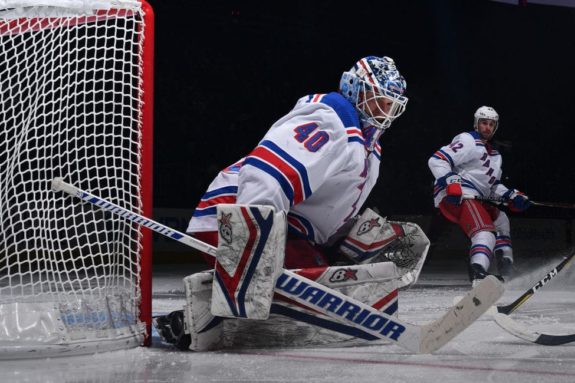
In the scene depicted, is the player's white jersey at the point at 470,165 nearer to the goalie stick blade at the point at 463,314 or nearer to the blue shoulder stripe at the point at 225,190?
the blue shoulder stripe at the point at 225,190

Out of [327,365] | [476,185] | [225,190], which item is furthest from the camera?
[476,185]

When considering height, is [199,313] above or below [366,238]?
below

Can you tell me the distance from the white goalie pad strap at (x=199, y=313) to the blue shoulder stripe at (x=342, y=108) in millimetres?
506

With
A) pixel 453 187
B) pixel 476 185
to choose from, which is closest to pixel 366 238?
pixel 453 187

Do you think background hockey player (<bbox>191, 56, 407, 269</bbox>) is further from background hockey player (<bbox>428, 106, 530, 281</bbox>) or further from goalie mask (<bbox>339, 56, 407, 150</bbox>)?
background hockey player (<bbox>428, 106, 530, 281</bbox>)

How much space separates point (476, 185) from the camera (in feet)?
16.1

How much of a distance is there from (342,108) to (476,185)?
2.76 meters

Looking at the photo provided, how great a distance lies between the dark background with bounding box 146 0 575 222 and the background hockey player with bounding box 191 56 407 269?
590 cm

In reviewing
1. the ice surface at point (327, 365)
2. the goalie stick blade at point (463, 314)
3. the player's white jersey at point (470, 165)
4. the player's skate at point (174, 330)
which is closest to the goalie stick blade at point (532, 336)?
the ice surface at point (327, 365)

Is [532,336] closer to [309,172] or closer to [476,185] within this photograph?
[309,172]

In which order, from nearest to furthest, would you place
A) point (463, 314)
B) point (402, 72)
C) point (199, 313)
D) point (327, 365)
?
point (327, 365) → point (463, 314) → point (199, 313) → point (402, 72)

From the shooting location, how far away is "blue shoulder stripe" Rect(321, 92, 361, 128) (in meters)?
2.27

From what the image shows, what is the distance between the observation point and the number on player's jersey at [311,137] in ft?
7.07

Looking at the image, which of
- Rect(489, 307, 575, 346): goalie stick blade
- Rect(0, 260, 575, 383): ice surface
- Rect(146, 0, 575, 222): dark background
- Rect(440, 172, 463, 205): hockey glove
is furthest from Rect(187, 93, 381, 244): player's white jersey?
Rect(146, 0, 575, 222): dark background
